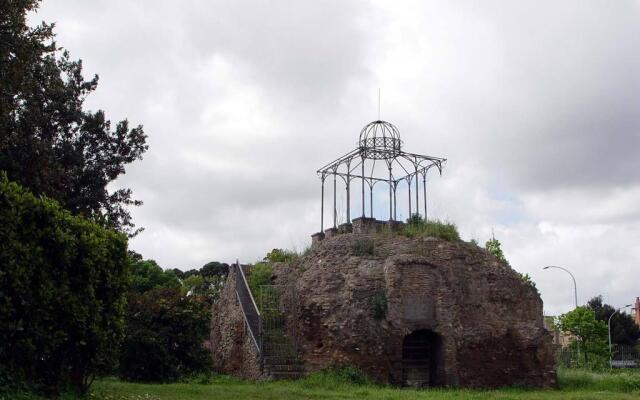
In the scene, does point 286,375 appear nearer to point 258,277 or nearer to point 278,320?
point 278,320

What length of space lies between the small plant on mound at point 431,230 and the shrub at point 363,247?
1.58 meters

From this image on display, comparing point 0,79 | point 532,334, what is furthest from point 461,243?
point 0,79

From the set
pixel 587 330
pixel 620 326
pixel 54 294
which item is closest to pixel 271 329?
pixel 54 294

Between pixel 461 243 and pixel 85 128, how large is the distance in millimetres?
13003

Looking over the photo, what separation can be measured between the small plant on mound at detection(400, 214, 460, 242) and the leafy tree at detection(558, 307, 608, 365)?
74.9ft

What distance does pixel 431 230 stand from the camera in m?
26.1

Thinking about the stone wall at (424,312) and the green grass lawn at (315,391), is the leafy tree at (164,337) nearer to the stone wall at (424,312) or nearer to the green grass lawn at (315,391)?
the green grass lawn at (315,391)

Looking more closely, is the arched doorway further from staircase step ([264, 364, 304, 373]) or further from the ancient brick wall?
the ancient brick wall

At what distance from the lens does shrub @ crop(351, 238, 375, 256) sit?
24.7m

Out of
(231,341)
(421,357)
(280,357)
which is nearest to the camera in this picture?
(280,357)

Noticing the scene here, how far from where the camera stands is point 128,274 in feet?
47.8

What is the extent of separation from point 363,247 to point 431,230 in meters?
2.80

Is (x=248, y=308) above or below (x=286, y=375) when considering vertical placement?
above

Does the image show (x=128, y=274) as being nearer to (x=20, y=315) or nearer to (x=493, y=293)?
(x=20, y=315)
